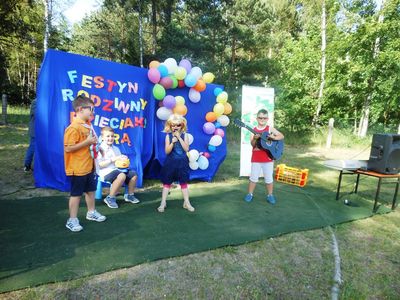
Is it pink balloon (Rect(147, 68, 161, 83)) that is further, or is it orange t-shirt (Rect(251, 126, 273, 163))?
pink balloon (Rect(147, 68, 161, 83))

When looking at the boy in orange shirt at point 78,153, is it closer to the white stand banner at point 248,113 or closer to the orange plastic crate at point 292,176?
the white stand banner at point 248,113

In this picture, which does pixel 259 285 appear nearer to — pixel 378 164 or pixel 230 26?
pixel 378 164

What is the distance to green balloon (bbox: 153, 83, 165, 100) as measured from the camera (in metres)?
5.09

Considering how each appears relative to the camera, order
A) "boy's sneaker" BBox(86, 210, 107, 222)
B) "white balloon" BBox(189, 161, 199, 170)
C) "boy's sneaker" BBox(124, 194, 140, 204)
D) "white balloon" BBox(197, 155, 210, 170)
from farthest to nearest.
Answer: "white balloon" BBox(197, 155, 210, 170) < "white balloon" BBox(189, 161, 199, 170) < "boy's sneaker" BBox(124, 194, 140, 204) < "boy's sneaker" BBox(86, 210, 107, 222)

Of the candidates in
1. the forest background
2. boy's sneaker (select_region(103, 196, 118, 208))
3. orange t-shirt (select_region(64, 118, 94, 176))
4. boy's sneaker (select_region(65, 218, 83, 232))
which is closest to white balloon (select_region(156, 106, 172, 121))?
boy's sneaker (select_region(103, 196, 118, 208))

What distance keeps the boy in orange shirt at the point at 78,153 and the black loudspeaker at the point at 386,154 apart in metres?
4.28

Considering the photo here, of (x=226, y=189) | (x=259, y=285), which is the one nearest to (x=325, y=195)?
(x=226, y=189)

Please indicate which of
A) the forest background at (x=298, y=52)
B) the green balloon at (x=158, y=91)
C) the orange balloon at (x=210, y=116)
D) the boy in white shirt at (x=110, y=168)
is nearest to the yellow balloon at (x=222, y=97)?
the orange balloon at (x=210, y=116)

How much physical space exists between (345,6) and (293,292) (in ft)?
52.9

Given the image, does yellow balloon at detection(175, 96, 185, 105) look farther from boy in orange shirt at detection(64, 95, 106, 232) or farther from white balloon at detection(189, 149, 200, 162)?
boy in orange shirt at detection(64, 95, 106, 232)

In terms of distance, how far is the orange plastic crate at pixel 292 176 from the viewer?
244 inches

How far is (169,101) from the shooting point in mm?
5164

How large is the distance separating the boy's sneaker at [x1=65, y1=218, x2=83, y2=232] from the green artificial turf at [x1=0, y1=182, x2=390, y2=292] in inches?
2.3

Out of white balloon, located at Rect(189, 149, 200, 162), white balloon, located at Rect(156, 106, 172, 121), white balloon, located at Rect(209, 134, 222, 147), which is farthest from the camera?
white balloon, located at Rect(209, 134, 222, 147)
